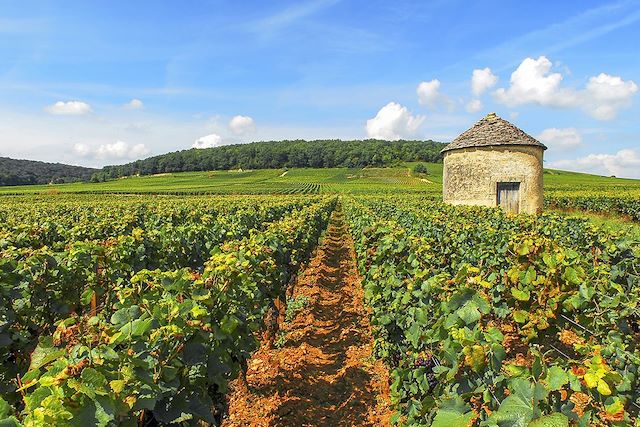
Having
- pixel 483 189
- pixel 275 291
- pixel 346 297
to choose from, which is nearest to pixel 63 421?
pixel 275 291

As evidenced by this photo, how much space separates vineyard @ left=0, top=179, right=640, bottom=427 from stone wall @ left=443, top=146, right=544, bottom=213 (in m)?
9.78

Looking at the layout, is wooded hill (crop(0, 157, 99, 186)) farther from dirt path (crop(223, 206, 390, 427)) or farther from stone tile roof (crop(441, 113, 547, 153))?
dirt path (crop(223, 206, 390, 427))

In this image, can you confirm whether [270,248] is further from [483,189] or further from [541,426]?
[483,189]

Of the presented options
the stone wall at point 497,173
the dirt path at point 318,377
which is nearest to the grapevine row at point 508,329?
the dirt path at point 318,377

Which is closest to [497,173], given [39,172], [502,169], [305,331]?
[502,169]

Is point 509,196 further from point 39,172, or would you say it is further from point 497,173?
point 39,172

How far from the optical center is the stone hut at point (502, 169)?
1914 centimetres

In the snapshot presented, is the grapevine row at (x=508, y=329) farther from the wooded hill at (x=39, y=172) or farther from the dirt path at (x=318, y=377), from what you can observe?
the wooded hill at (x=39, y=172)

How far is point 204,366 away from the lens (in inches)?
118

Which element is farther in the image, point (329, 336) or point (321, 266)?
point (321, 266)

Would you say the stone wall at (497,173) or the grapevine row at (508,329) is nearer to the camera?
the grapevine row at (508,329)

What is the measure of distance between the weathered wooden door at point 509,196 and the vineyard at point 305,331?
982 centimetres

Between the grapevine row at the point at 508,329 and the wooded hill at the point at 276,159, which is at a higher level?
the wooded hill at the point at 276,159

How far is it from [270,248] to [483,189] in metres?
15.5
